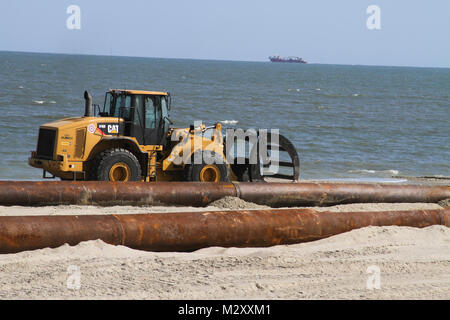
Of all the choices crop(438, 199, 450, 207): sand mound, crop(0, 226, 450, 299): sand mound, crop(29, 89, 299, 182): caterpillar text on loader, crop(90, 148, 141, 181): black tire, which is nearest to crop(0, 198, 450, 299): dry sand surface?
crop(0, 226, 450, 299): sand mound

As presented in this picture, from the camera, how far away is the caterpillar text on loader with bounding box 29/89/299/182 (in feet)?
45.3

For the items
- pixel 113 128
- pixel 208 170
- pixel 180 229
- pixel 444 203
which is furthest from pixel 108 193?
pixel 444 203

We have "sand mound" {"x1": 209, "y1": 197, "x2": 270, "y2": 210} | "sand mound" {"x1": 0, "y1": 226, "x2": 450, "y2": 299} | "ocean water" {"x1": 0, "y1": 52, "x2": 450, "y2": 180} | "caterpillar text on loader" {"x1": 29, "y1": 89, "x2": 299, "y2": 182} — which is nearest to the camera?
"sand mound" {"x1": 0, "y1": 226, "x2": 450, "y2": 299}

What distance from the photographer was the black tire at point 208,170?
1467cm

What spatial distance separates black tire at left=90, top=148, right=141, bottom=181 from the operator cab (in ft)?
2.09

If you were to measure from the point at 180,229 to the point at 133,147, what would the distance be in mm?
5885

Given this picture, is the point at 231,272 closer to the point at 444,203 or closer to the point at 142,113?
the point at 142,113

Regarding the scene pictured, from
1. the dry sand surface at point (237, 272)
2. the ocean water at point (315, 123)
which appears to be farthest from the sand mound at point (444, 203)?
the ocean water at point (315, 123)

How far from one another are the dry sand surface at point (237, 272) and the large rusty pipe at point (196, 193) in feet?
11.4

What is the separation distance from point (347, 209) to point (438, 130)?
32725 mm

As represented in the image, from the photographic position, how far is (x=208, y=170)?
1498cm

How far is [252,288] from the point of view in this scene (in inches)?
280
